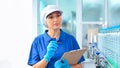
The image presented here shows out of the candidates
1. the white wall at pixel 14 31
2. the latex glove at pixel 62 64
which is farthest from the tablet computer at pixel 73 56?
the white wall at pixel 14 31

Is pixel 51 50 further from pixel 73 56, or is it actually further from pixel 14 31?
pixel 14 31

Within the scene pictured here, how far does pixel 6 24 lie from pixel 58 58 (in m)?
2.41

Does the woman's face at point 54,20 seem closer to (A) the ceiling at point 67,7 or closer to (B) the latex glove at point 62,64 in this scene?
(B) the latex glove at point 62,64

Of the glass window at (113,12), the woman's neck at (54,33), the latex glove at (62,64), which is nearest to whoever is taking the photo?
the latex glove at (62,64)

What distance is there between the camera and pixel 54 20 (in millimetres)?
1482

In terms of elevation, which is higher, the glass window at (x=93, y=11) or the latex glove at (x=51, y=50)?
the glass window at (x=93, y=11)

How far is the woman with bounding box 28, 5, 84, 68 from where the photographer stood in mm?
1472

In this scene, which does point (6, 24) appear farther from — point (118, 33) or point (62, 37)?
point (118, 33)

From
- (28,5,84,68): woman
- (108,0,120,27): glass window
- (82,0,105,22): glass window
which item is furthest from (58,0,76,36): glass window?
(28,5,84,68): woman

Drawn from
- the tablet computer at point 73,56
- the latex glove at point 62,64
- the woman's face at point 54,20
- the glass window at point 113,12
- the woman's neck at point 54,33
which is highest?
the glass window at point 113,12

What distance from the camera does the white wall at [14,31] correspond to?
372cm

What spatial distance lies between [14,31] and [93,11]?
162 cm

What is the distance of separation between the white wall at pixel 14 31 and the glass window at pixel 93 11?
1.19 m

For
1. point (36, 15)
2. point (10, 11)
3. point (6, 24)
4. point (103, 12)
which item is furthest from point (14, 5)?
point (103, 12)
